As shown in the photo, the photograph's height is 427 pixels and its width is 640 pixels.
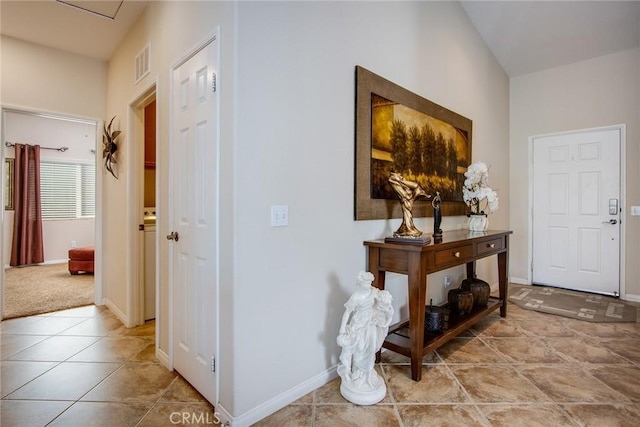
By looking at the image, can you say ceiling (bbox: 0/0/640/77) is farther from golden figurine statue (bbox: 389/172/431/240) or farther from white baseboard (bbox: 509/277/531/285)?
white baseboard (bbox: 509/277/531/285)

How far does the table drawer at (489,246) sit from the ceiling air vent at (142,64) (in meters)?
3.08

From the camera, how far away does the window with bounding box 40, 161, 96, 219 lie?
19.2 ft

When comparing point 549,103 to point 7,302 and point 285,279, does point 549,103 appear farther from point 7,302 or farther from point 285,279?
point 7,302

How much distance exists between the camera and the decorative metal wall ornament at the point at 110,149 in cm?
311

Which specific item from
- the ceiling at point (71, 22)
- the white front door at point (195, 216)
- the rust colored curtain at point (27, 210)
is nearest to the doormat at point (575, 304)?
the white front door at point (195, 216)

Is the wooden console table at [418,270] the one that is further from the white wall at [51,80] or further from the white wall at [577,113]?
the white wall at [51,80]

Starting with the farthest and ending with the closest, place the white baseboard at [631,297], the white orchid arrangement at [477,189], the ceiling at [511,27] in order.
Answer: the white baseboard at [631,297], the white orchid arrangement at [477,189], the ceiling at [511,27]

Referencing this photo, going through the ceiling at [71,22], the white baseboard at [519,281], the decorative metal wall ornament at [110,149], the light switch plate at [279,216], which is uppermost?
the ceiling at [71,22]

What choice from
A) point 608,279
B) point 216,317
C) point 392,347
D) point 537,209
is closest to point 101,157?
point 216,317

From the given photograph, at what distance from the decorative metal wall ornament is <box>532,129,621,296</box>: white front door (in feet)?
17.3

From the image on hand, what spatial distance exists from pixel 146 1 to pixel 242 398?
2.97 metres

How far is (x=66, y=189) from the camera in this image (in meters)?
6.09

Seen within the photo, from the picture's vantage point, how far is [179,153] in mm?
1991

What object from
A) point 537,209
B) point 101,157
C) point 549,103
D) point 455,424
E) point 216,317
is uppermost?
point 549,103
